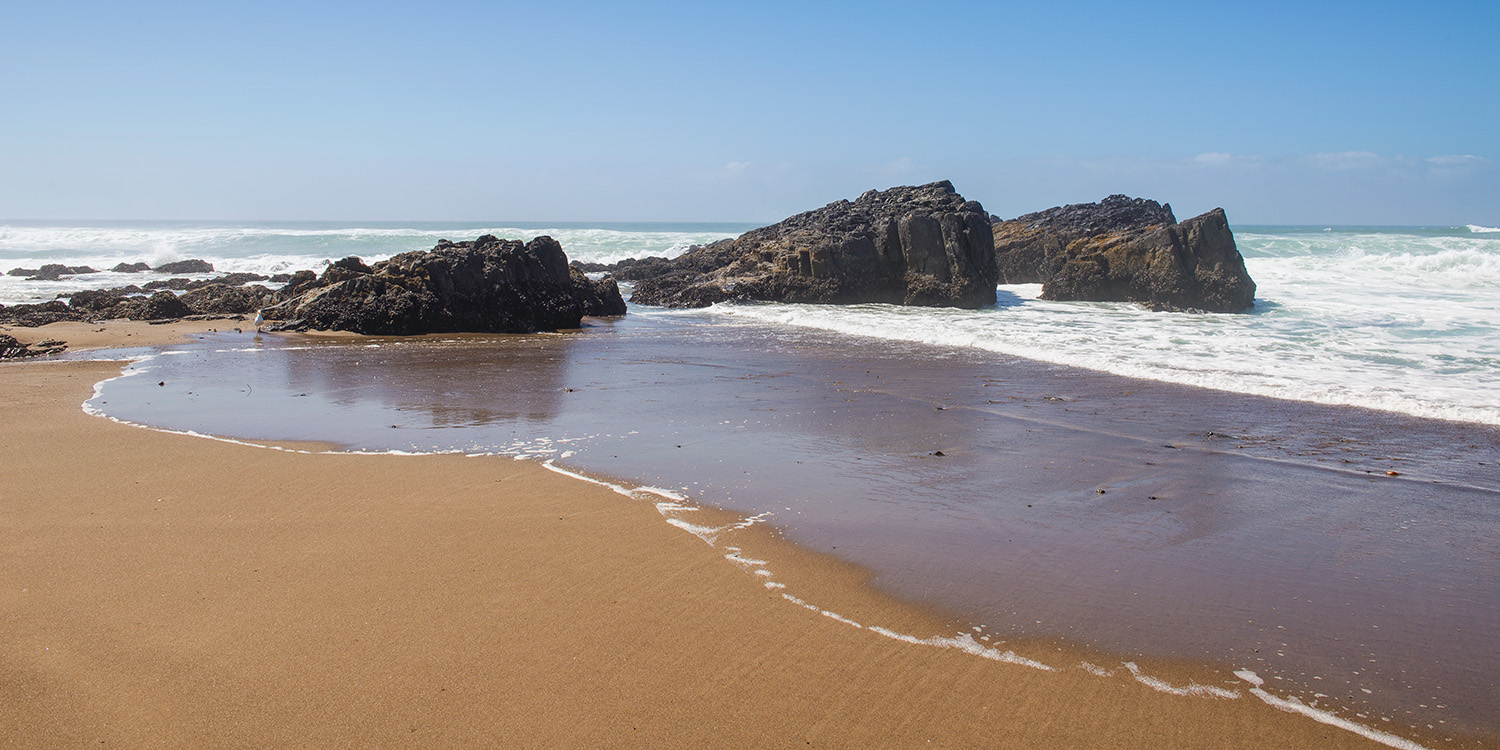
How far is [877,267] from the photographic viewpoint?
80.3 feet

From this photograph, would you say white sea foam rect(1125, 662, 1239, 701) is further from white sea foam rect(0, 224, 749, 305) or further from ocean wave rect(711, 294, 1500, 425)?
white sea foam rect(0, 224, 749, 305)

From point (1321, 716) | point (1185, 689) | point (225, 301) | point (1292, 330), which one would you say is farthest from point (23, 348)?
point (1292, 330)

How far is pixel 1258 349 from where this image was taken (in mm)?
12961

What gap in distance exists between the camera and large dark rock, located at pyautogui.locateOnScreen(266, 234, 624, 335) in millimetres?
15727

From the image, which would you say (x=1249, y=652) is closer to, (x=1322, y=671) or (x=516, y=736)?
(x=1322, y=671)

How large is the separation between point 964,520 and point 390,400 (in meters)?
6.28

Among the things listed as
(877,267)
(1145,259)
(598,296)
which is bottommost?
Answer: (598,296)

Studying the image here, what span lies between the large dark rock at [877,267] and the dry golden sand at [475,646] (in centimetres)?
1950

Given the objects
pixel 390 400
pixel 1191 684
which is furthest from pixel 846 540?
pixel 390 400

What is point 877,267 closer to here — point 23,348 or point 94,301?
point 23,348

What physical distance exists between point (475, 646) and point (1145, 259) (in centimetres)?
2426

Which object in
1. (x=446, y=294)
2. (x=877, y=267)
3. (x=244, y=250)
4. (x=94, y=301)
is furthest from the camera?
(x=244, y=250)

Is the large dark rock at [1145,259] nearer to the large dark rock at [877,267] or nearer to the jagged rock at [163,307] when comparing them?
the large dark rock at [877,267]

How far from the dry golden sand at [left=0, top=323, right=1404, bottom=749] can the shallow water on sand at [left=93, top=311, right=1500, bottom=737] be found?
0.46m
